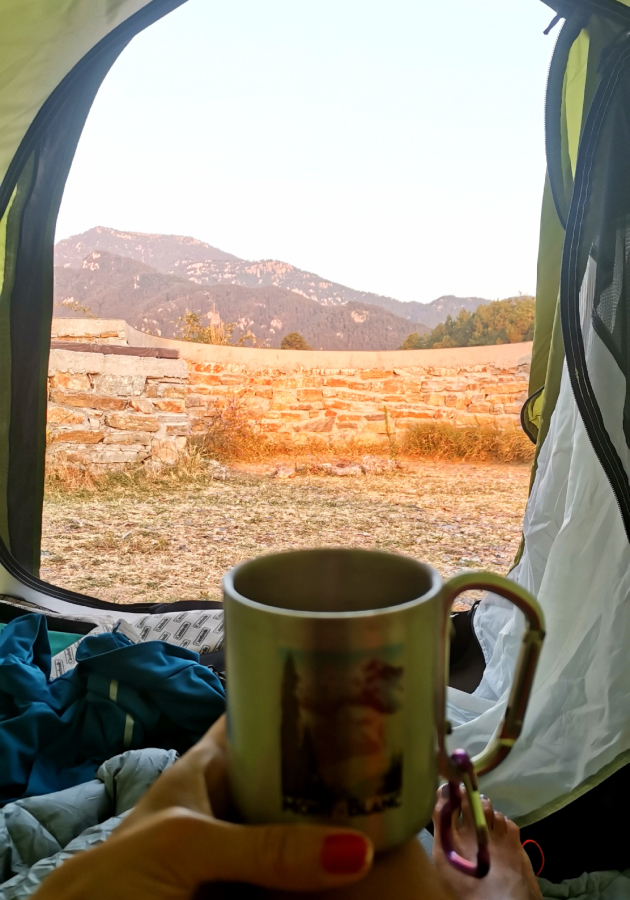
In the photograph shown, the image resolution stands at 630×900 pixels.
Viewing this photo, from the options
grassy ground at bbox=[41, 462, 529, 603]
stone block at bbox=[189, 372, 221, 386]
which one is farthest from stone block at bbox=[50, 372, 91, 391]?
stone block at bbox=[189, 372, 221, 386]

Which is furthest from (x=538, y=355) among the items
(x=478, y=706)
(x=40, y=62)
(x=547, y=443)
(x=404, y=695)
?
(x=404, y=695)

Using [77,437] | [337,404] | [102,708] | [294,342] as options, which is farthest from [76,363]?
[102,708]

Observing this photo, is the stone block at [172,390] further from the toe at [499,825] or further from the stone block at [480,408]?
the toe at [499,825]

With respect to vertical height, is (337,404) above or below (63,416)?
above

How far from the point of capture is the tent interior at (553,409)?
2.85 ft

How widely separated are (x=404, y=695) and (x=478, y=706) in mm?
868

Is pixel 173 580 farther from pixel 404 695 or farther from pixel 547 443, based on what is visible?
pixel 404 695

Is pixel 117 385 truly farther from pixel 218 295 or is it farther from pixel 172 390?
pixel 218 295

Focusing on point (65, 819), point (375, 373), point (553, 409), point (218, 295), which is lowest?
point (65, 819)

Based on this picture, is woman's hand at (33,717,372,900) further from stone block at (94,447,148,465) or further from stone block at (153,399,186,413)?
stone block at (153,399,186,413)

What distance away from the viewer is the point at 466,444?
5469mm

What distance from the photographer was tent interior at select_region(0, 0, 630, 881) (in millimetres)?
868

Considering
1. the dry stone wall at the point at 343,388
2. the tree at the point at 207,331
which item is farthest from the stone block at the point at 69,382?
the tree at the point at 207,331

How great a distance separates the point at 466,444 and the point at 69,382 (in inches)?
128
